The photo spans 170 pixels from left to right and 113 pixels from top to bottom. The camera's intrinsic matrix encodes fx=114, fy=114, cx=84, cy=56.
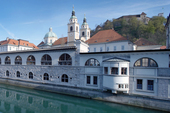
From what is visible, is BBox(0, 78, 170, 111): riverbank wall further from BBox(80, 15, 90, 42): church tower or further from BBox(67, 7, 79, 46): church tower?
BBox(80, 15, 90, 42): church tower

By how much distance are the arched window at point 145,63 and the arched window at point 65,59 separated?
8.77m

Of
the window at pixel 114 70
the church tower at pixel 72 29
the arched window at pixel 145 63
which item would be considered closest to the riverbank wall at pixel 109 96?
the window at pixel 114 70

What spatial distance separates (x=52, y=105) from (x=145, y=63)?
1157 cm

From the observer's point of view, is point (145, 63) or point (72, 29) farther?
point (72, 29)

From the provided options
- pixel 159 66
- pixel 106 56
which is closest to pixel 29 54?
pixel 106 56

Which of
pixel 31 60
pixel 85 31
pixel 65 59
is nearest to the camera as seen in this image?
pixel 65 59

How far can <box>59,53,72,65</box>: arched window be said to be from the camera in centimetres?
1648

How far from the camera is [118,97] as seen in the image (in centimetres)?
1288

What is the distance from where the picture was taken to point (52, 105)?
44.6ft

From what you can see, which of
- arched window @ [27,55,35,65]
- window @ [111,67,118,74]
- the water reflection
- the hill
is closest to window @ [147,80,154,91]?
the water reflection

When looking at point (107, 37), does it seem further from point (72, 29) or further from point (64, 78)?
point (72, 29)

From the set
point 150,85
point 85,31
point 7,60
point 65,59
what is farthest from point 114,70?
point 85,31

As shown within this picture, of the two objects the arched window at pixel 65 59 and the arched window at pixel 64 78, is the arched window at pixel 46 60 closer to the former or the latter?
the arched window at pixel 65 59

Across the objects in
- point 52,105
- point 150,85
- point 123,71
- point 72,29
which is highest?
point 72,29
